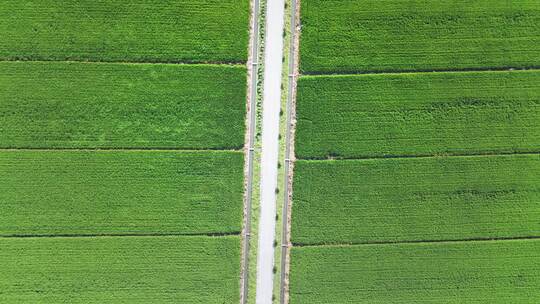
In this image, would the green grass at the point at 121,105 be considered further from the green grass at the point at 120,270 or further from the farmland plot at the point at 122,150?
the green grass at the point at 120,270

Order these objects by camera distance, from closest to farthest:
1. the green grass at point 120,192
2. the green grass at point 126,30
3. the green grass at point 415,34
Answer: the green grass at point 126,30 → the green grass at point 120,192 → the green grass at point 415,34

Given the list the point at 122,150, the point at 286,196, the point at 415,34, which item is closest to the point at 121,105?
the point at 122,150

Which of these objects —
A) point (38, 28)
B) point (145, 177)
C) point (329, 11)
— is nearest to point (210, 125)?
point (145, 177)

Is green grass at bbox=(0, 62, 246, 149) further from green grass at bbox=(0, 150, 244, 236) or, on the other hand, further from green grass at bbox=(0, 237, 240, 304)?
green grass at bbox=(0, 237, 240, 304)

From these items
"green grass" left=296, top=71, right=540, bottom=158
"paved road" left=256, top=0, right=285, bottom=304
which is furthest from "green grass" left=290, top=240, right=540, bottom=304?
"green grass" left=296, top=71, right=540, bottom=158

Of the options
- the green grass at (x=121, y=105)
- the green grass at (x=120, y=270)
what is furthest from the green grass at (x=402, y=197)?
the green grass at (x=121, y=105)

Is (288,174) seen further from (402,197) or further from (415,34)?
(415,34)
